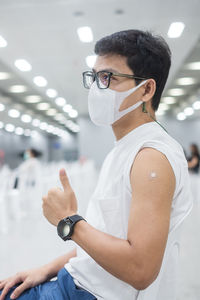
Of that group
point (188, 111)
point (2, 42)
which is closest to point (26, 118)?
point (188, 111)

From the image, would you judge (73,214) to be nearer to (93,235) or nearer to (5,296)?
(93,235)

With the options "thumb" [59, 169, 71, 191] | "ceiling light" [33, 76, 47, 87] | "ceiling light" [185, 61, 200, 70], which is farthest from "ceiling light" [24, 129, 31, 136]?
"thumb" [59, 169, 71, 191]

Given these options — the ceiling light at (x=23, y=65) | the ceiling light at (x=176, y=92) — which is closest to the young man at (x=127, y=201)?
the ceiling light at (x=23, y=65)

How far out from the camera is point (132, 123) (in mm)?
1007

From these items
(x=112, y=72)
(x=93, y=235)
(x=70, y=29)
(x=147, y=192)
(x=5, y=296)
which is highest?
(x=70, y=29)

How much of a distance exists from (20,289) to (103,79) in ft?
2.48

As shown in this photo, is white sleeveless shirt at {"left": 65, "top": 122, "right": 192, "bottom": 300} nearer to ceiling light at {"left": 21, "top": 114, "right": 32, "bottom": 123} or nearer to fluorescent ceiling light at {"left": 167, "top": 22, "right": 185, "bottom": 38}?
fluorescent ceiling light at {"left": 167, "top": 22, "right": 185, "bottom": 38}

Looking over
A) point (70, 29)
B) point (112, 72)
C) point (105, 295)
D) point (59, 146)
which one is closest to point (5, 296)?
point (105, 295)

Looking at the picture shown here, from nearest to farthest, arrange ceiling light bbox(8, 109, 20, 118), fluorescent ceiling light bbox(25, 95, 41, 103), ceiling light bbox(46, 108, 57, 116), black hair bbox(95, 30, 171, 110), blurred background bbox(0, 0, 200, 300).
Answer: black hair bbox(95, 30, 171, 110), blurred background bbox(0, 0, 200, 300), fluorescent ceiling light bbox(25, 95, 41, 103), ceiling light bbox(8, 109, 20, 118), ceiling light bbox(46, 108, 57, 116)

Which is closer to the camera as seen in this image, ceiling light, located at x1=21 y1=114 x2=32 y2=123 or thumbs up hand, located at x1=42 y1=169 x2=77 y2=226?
thumbs up hand, located at x1=42 y1=169 x2=77 y2=226

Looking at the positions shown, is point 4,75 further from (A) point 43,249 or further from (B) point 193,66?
(A) point 43,249

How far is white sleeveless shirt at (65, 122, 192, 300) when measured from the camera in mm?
865

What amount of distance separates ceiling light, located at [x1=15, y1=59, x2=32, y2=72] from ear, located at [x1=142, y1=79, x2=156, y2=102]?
20.3ft

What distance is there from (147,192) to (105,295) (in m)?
0.37
